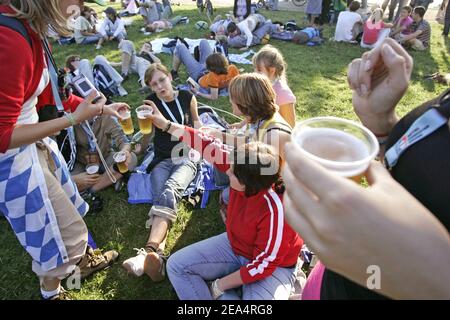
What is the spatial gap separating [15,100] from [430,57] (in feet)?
34.3

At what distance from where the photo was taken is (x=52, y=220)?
7.40 ft

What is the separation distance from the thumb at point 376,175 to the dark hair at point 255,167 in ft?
4.69

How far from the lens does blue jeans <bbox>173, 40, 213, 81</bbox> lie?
708 cm

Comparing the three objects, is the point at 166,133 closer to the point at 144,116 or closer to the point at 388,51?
the point at 144,116

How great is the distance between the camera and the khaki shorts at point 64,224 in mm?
2232

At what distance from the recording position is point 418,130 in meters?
0.96

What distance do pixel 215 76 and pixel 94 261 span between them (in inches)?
177

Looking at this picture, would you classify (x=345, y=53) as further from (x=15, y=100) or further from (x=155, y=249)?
(x=15, y=100)

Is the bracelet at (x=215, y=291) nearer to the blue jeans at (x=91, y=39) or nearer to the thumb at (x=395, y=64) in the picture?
the thumb at (x=395, y=64)

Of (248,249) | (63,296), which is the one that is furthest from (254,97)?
(63,296)

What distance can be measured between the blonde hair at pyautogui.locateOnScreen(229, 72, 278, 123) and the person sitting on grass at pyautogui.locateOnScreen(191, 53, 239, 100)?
317cm

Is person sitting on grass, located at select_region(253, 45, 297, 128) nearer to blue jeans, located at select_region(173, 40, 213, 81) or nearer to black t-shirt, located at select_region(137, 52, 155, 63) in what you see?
blue jeans, located at select_region(173, 40, 213, 81)

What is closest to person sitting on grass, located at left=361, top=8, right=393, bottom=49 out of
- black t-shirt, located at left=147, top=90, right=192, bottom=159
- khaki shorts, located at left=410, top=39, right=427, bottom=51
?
khaki shorts, located at left=410, top=39, right=427, bottom=51

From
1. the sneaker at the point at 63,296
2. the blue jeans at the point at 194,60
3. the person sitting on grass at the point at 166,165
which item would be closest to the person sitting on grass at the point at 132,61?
the blue jeans at the point at 194,60
